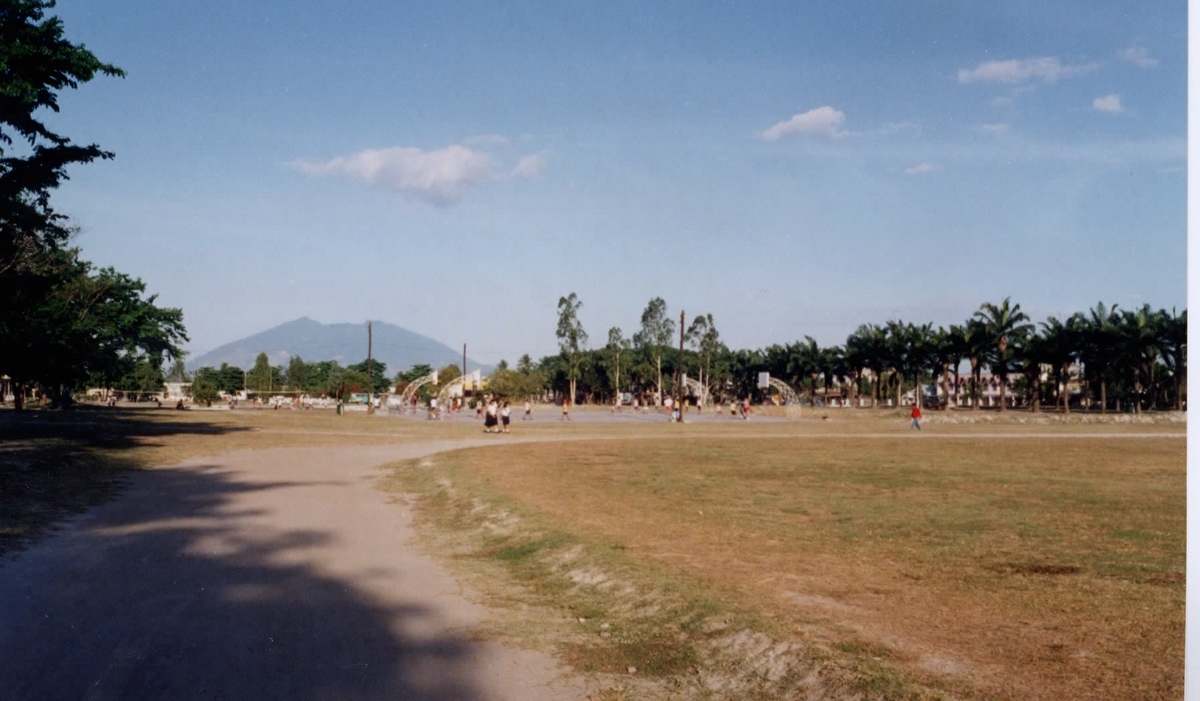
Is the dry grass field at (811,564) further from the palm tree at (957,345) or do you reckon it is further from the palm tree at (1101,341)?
the palm tree at (957,345)

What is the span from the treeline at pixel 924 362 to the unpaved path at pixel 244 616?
34.9 m

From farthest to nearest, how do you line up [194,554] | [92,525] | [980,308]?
[980,308]
[92,525]
[194,554]

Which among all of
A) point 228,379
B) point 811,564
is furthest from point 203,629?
point 228,379

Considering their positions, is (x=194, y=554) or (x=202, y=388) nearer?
(x=194, y=554)

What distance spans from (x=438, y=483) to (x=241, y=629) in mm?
12134

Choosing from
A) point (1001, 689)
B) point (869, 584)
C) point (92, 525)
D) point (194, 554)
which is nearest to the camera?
point (1001, 689)

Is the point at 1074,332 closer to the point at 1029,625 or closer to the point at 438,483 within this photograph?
the point at 438,483

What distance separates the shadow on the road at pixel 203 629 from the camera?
636 cm

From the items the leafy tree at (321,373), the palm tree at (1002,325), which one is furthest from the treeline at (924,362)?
the leafy tree at (321,373)

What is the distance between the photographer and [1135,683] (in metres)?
5.81

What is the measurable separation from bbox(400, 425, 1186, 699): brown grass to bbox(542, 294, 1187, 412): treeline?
908 inches

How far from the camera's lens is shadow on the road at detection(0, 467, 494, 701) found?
6359 millimetres

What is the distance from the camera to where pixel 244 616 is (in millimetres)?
8281

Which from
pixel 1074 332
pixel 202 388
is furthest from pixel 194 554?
pixel 202 388
